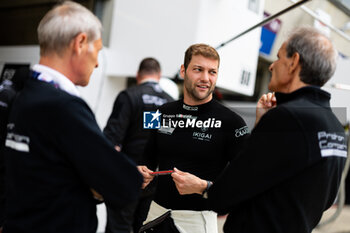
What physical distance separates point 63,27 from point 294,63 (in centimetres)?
64

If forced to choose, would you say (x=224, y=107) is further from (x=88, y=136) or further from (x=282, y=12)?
(x=88, y=136)

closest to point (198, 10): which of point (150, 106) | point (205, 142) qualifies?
point (150, 106)

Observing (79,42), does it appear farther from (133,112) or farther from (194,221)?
(133,112)

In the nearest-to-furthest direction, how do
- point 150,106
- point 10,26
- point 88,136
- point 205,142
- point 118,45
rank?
point 88,136 < point 205,142 < point 150,106 < point 118,45 < point 10,26

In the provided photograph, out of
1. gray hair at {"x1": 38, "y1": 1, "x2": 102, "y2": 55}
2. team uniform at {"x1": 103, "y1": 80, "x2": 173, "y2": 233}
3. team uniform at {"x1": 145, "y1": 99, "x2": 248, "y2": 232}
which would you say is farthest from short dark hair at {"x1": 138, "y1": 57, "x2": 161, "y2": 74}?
gray hair at {"x1": 38, "y1": 1, "x2": 102, "y2": 55}

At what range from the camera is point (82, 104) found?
896 mm

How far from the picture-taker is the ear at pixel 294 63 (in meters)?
0.97

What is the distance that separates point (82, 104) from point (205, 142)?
0.53 metres

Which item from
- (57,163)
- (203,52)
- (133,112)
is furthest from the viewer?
(133,112)

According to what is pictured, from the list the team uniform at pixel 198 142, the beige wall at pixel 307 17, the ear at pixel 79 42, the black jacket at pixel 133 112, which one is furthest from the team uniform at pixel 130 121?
the ear at pixel 79 42

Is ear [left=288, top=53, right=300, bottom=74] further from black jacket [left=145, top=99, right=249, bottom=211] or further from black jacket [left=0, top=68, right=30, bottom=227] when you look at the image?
black jacket [left=0, top=68, right=30, bottom=227]

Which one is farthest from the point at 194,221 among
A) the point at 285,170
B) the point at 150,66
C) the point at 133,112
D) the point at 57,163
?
the point at 150,66

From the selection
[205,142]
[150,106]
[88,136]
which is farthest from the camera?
[150,106]

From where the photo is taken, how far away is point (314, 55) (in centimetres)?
96
